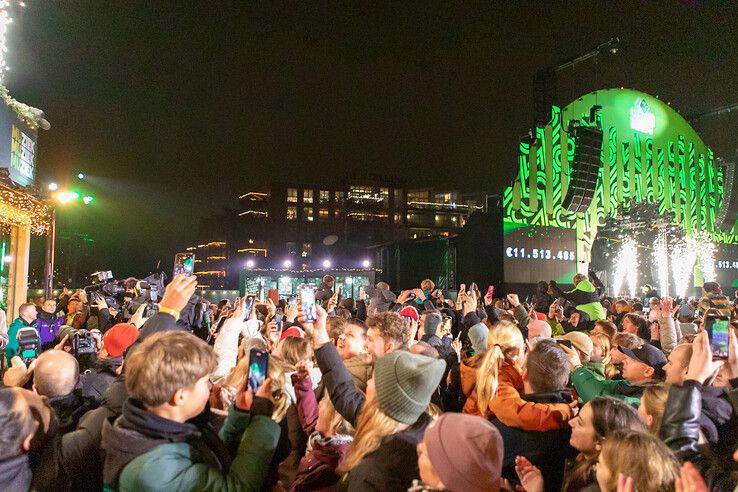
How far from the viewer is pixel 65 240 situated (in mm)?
34531

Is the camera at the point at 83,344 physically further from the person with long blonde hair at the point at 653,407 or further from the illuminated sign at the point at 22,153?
the illuminated sign at the point at 22,153

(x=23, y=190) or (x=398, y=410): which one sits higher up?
(x=23, y=190)

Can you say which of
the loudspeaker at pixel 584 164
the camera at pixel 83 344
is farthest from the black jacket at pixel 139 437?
the loudspeaker at pixel 584 164

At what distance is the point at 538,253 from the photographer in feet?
76.6

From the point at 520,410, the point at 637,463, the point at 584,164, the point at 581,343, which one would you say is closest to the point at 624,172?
the point at 584,164

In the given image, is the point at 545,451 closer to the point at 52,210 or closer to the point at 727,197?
the point at 52,210

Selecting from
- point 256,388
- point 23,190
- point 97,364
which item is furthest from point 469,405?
point 23,190

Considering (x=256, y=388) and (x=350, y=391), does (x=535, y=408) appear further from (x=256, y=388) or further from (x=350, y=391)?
(x=256, y=388)

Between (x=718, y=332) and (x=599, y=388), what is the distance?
1.22 metres

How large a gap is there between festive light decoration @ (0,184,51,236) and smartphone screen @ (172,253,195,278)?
7533 mm

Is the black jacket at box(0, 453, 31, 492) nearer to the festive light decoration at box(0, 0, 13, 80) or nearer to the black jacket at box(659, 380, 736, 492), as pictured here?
the black jacket at box(659, 380, 736, 492)

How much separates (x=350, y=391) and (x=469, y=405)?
4.69 feet

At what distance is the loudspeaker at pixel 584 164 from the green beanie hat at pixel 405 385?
2186 centimetres

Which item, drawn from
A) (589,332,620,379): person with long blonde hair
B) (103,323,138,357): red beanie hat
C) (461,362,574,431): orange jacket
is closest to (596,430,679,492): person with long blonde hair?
(461,362,574,431): orange jacket
